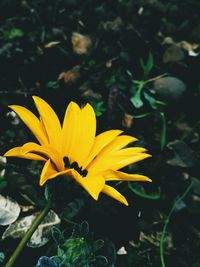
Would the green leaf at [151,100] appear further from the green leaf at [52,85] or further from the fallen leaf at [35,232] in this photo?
the fallen leaf at [35,232]

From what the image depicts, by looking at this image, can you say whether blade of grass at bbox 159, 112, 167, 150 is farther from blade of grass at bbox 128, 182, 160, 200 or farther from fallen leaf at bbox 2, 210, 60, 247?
fallen leaf at bbox 2, 210, 60, 247

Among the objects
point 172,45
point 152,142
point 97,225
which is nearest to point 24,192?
point 97,225

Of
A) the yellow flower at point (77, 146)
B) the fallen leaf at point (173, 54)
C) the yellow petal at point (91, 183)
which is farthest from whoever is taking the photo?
the fallen leaf at point (173, 54)

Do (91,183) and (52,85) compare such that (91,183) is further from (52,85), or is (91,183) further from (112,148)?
(52,85)

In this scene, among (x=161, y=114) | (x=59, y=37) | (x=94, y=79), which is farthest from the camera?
(x=59, y=37)

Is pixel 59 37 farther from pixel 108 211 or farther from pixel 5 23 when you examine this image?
pixel 108 211

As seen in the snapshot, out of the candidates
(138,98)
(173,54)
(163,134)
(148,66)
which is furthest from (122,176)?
(173,54)

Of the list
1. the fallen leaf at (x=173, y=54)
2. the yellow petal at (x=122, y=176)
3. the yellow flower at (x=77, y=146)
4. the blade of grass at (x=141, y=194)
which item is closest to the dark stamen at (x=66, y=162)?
the yellow flower at (x=77, y=146)
